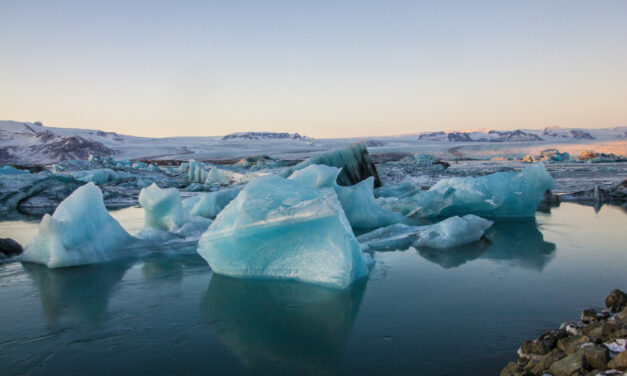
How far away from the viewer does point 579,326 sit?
5.55 ft

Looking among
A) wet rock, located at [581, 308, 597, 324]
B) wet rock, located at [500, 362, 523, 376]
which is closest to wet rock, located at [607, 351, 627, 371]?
wet rock, located at [500, 362, 523, 376]

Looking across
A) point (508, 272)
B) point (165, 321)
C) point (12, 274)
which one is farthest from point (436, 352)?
point (12, 274)

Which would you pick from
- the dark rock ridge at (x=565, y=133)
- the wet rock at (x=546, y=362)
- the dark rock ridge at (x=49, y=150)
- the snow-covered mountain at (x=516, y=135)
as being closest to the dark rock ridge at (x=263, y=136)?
the snow-covered mountain at (x=516, y=135)

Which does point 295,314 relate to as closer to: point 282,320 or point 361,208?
point 282,320

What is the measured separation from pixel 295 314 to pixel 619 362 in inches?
55.4

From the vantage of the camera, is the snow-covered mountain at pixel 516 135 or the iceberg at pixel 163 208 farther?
the snow-covered mountain at pixel 516 135

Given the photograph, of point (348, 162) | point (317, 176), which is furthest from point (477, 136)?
point (317, 176)

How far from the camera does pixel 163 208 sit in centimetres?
482

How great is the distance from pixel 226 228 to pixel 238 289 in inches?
17.5

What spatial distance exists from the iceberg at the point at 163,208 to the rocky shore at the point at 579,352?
3.87 metres

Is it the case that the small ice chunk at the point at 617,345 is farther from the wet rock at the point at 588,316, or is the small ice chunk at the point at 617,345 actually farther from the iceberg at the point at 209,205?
the iceberg at the point at 209,205

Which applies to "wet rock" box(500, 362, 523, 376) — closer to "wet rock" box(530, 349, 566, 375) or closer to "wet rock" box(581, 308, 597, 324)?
"wet rock" box(530, 349, 566, 375)

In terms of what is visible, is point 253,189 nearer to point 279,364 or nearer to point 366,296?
point 366,296

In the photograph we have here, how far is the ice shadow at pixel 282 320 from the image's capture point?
1.75 m
